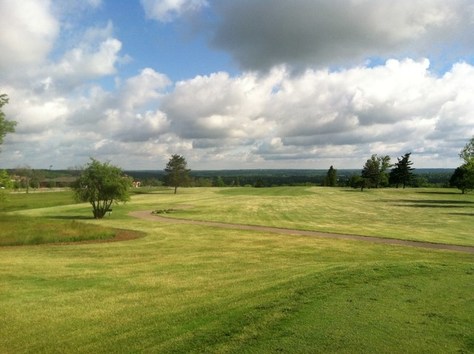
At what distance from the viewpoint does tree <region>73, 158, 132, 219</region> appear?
163ft

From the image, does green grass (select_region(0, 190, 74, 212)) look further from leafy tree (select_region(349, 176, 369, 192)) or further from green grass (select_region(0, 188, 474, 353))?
leafy tree (select_region(349, 176, 369, 192))

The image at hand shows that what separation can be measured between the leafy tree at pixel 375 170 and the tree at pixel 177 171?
173 feet

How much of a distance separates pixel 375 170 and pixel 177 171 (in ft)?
190

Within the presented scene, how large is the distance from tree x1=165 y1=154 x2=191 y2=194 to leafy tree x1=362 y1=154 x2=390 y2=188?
173ft

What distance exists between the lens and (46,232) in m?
30.6

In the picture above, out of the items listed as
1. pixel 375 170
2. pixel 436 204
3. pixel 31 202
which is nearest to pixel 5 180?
pixel 31 202

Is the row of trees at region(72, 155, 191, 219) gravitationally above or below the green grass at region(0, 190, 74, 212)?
above

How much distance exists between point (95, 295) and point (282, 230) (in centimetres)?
2566

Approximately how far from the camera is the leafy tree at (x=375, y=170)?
11619cm

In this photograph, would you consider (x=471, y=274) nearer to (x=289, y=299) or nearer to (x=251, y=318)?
(x=289, y=299)

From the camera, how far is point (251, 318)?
894cm

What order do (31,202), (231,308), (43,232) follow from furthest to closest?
(31,202)
(43,232)
(231,308)

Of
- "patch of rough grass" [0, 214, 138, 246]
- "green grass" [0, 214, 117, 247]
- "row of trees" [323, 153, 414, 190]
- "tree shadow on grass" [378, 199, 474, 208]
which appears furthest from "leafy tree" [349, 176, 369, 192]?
"green grass" [0, 214, 117, 247]

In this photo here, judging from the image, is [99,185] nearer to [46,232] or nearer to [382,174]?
[46,232]
